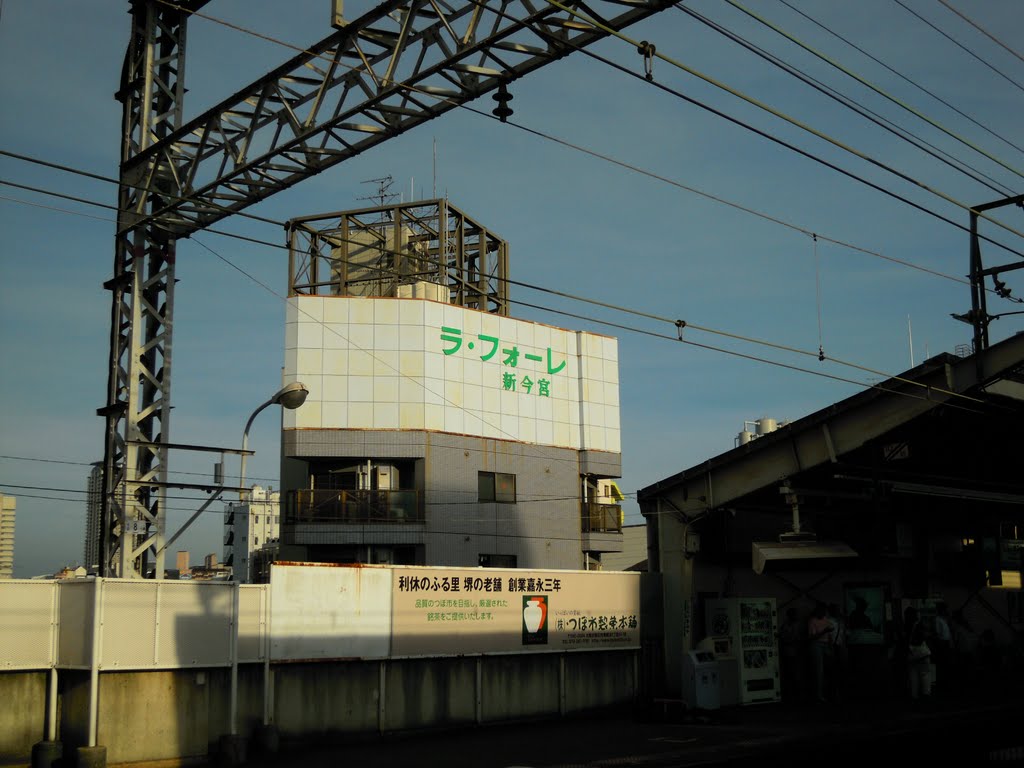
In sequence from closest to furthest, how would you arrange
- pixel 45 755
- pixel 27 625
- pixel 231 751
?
pixel 45 755, pixel 27 625, pixel 231 751

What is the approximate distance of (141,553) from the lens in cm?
1811

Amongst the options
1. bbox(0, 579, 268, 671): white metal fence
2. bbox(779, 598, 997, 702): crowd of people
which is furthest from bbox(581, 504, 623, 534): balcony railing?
bbox(0, 579, 268, 671): white metal fence

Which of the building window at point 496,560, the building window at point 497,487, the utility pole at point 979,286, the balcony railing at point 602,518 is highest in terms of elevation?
the utility pole at point 979,286

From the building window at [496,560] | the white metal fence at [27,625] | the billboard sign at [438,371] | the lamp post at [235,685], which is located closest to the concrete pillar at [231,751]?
the lamp post at [235,685]

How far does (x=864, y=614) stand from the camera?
26281 mm

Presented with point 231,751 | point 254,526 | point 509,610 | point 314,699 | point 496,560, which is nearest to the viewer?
point 231,751

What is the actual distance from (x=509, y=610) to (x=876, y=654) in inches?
435

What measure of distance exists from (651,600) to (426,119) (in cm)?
1213

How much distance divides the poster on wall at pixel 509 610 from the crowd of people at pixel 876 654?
4.37 m

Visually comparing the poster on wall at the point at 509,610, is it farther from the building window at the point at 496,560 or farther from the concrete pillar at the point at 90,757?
the building window at the point at 496,560

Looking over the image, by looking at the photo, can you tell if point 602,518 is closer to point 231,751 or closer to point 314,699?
point 314,699

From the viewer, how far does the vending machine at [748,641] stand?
2264 cm

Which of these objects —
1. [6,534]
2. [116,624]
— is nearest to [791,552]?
[116,624]

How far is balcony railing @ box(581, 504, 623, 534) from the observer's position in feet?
145
